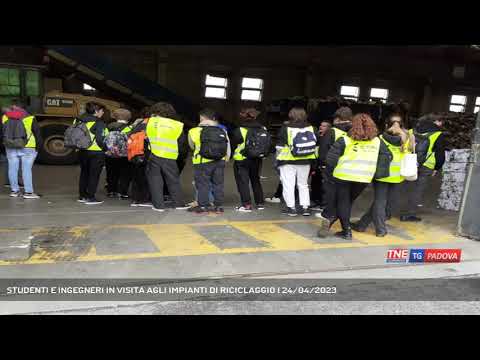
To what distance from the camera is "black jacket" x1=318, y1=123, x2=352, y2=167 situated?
6.43 metres

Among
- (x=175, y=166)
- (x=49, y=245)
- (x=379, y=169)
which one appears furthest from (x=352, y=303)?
(x=175, y=166)

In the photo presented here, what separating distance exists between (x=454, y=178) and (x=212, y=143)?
4.62 metres

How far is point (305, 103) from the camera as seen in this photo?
709 inches

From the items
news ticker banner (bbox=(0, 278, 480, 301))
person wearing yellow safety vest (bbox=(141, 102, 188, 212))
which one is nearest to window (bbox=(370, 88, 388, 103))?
person wearing yellow safety vest (bbox=(141, 102, 188, 212))

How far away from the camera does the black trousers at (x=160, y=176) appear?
679 cm

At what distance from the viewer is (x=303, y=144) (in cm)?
666

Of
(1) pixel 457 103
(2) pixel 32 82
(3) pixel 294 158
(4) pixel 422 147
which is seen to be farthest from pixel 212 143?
(1) pixel 457 103

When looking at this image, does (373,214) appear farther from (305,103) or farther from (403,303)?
(305,103)

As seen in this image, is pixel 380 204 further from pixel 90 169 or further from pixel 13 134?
pixel 13 134

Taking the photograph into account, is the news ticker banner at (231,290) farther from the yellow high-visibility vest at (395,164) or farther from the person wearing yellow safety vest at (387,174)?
the yellow high-visibility vest at (395,164)

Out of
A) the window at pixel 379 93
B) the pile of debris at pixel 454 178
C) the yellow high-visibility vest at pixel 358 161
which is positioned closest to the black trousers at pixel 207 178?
the yellow high-visibility vest at pixel 358 161

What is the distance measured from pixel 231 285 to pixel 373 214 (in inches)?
110

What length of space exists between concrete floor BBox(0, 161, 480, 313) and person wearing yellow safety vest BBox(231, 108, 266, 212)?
11.2 inches

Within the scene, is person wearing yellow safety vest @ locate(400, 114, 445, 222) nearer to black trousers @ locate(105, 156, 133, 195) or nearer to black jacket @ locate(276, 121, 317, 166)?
black jacket @ locate(276, 121, 317, 166)
